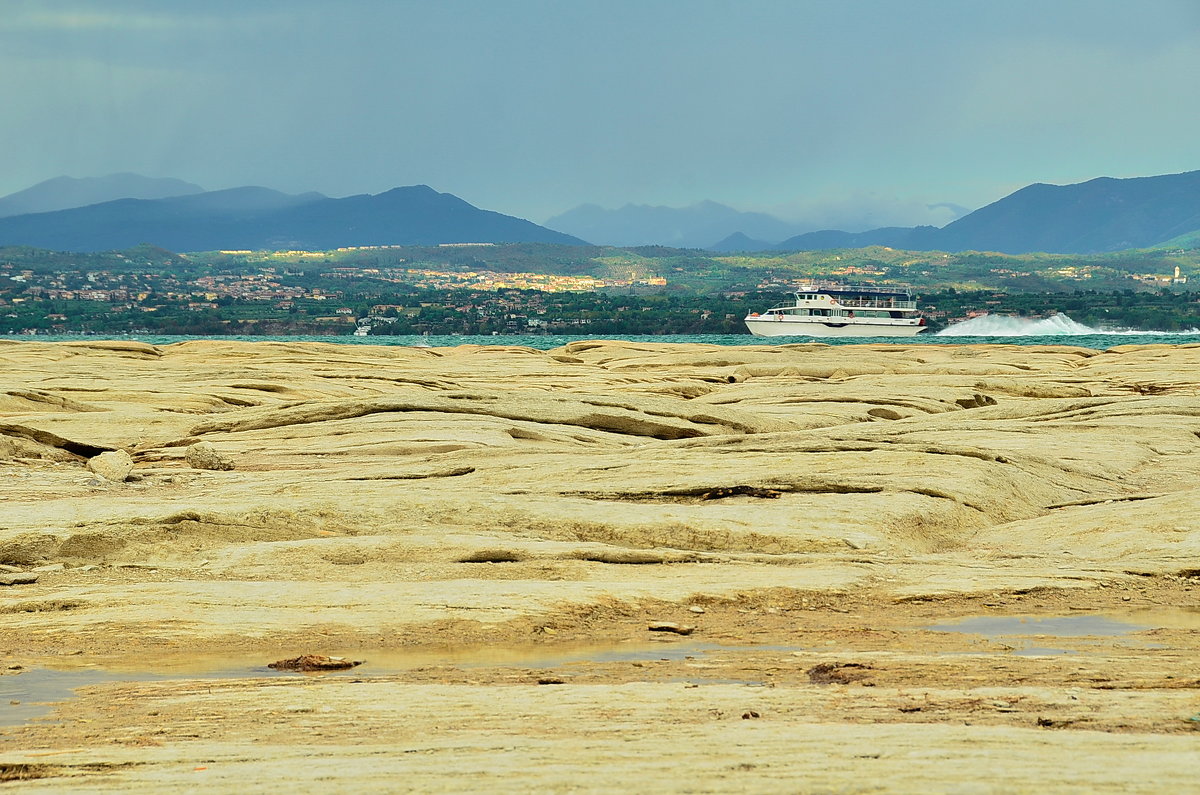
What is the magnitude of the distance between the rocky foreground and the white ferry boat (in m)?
132

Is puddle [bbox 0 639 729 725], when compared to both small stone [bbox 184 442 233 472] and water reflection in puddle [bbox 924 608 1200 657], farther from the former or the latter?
small stone [bbox 184 442 233 472]

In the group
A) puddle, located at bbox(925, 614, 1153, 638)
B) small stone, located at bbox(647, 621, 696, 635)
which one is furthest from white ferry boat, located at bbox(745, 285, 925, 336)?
small stone, located at bbox(647, 621, 696, 635)

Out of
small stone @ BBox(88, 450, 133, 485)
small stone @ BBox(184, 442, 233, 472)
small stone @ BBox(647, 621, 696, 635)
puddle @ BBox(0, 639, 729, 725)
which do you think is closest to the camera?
puddle @ BBox(0, 639, 729, 725)

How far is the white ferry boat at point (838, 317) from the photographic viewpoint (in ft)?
548

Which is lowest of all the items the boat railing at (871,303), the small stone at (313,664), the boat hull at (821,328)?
the boat hull at (821,328)

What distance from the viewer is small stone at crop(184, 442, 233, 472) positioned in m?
26.9

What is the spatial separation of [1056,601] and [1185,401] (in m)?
21.9

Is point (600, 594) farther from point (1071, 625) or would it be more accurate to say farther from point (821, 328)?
point (821, 328)

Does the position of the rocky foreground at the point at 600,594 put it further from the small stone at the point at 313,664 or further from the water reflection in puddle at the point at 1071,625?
the small stone at the point at 313,664

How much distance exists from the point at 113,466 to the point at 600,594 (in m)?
14.6

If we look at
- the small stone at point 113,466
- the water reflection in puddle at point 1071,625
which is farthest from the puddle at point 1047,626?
the small stone at point 113,466

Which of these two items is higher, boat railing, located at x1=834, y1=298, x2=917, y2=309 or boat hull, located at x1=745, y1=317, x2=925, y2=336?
boat railing, located at x1=834, y1=298, x2=917, y2=309

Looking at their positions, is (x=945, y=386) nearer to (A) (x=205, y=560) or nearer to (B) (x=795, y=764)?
(A) (x=205, y=560)

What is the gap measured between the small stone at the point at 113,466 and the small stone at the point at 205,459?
124cm
